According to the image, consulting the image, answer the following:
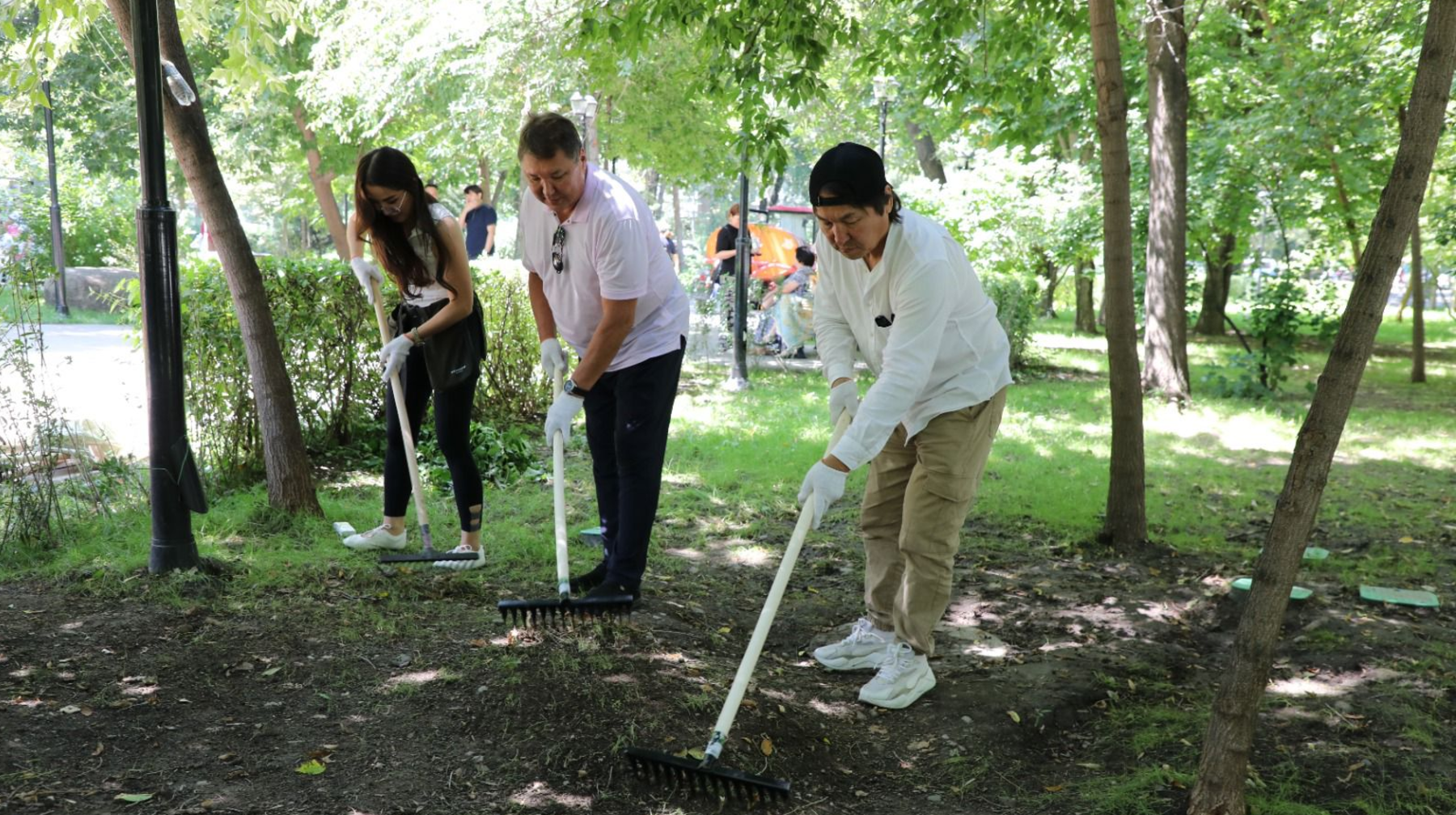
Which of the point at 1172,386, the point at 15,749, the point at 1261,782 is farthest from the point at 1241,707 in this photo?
the point at 1172,386

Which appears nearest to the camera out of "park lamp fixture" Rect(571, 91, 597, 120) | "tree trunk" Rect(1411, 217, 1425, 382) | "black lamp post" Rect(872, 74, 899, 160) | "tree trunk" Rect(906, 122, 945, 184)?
"park lamp fixture" Rect(571, 91, 597, 120)

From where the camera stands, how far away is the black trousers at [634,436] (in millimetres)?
3719

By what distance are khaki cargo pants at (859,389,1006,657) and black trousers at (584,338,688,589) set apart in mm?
734

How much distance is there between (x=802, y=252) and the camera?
12.3 metres

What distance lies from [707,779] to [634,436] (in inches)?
49.7

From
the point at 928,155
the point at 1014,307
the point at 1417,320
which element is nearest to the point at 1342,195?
the point at 1417,320

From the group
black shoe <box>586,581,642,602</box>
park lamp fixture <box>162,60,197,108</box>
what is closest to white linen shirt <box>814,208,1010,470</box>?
black shoe <box>586,581,642,602</box>

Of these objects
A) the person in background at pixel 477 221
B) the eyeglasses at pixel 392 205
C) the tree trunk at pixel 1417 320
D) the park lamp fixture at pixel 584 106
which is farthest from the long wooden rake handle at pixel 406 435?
the tree trunk at pixel 1417 320

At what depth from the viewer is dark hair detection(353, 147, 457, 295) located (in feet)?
13.0

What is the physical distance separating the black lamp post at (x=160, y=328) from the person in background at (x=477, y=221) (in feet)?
30.5

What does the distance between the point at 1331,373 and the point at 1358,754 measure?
129 centimetres

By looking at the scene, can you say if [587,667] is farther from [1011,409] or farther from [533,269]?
[1011,409]

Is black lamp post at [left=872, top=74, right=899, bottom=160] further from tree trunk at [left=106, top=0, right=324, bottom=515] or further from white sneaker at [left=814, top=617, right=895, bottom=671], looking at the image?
white sneaker at [left=814, top=617, right=895, bottom=671]

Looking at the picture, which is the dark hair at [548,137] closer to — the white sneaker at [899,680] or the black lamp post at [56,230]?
the white sneaker at [899,680]
